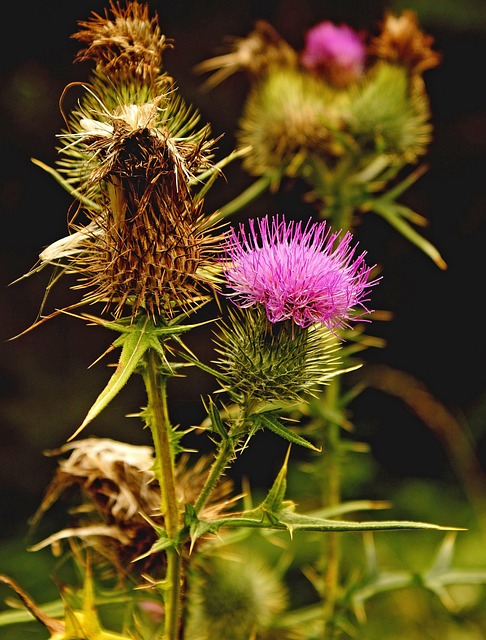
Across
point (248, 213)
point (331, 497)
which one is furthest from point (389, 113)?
point (248, 213)

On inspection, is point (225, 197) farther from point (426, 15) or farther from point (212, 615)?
point (212, 615)

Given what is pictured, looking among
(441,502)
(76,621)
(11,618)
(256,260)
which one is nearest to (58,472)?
(11,618)

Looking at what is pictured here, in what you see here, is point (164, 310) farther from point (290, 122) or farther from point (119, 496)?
point (290, 122)

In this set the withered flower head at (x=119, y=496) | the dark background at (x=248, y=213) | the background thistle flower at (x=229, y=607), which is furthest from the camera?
the dark background at (x=248, y=213)

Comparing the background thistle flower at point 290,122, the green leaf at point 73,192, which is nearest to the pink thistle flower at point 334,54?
the background thistle flower at point 290,122

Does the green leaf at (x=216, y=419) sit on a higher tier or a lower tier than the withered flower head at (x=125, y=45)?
lower

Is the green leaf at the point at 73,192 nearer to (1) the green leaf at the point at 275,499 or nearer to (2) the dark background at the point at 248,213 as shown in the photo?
(1) the green leaf at the point at 275,499
